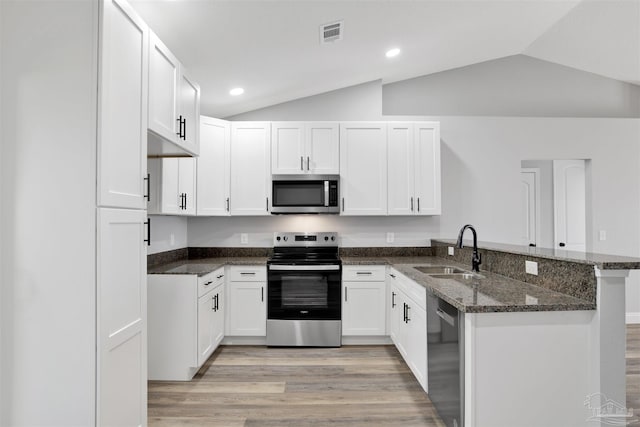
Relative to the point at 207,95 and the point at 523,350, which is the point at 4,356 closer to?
the point at 523,350

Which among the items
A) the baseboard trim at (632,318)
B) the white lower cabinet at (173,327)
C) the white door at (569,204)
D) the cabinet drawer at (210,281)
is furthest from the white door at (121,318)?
the baseboard trim at (632,318)

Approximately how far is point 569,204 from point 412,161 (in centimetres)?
270

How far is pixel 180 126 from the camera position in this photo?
2.41 m

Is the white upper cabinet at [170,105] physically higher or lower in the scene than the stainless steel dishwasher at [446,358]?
higher

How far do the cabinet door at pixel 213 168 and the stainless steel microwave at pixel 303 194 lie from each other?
1.75ft

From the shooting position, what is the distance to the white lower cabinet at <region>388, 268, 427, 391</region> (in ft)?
8.12

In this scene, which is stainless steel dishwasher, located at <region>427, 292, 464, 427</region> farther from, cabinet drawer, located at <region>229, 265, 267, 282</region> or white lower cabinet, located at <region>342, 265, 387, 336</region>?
cabinet drawer, located at <region>229, 265, 267, 282</region>

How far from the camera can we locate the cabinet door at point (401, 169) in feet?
13.1

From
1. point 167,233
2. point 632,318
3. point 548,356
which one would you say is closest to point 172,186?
point 167,233

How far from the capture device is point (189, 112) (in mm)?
2623

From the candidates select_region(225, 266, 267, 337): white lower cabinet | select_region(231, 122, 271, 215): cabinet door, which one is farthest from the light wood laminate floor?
select_region(231, 122, 271, 215): cabinet door

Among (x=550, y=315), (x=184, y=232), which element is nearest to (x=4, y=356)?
(x=550, y=315)

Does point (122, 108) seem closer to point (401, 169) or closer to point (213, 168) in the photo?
point (213, 168)

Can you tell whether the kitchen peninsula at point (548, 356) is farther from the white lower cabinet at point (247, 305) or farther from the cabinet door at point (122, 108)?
the white lower cabinet at point (247, 305)
